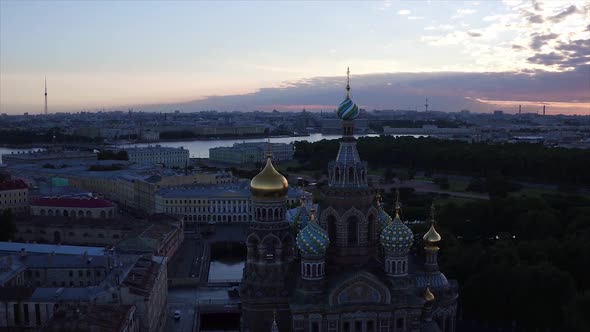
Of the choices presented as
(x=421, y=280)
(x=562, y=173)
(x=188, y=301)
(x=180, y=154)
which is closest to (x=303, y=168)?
(x=180, y=154)

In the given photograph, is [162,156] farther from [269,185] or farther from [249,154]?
[269,185]

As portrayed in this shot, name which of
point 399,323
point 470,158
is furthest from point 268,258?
point 470,158

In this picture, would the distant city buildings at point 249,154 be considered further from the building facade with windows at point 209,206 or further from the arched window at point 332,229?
the arched window at point 332,229

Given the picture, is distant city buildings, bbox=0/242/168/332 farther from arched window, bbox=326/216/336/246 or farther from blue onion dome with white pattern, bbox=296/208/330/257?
arched window, bbox=326/216/336/246

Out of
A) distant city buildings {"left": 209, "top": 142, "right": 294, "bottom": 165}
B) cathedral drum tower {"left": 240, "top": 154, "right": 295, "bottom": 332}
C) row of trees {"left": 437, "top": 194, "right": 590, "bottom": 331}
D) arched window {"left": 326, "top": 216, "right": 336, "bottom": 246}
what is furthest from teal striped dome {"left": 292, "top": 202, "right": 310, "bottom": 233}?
distant city buildings {"left": 209, "top": 142, "right": 294, "bottom": 165}

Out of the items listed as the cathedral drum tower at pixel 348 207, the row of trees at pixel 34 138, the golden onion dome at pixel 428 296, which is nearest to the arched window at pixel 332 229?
the cathedral drum tower at pixel 348 207
